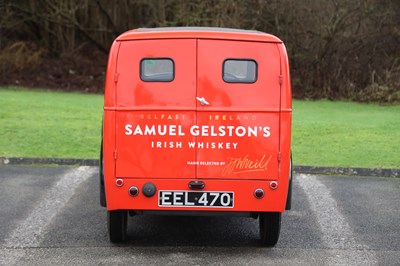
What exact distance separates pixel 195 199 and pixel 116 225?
85cm

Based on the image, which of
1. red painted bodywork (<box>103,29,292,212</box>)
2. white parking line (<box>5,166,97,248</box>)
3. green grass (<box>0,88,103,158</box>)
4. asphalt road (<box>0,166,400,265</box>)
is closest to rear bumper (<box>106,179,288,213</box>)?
A: red painted bodywork (<box>103,29,292,212</box>)

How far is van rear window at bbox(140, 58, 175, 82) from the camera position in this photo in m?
6.17

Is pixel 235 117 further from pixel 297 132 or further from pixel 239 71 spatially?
pixel 297 132

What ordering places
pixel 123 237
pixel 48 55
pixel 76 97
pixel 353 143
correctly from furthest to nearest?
pixel 48 55 → pixel 76 97 → pixel 353 143 → pixel 123 237

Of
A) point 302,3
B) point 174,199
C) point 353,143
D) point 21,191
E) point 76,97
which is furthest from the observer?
point 302,3

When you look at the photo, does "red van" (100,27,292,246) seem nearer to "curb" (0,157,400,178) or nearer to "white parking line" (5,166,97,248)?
"white parking line" (5,166,97,248)

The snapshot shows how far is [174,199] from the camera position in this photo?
613 centimetres

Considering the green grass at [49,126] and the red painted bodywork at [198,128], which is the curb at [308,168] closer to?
the green grass at [49,126]

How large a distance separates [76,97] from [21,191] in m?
12.4

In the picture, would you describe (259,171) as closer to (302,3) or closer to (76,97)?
(76,97)

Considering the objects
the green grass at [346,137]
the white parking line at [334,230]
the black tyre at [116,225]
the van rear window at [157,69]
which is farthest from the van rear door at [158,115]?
the green grass at [346,137]

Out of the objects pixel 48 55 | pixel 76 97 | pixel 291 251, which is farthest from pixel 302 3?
pixel 291 251

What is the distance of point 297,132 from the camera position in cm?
1347
